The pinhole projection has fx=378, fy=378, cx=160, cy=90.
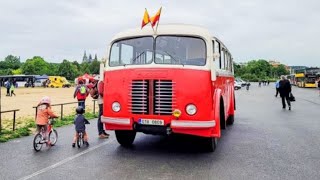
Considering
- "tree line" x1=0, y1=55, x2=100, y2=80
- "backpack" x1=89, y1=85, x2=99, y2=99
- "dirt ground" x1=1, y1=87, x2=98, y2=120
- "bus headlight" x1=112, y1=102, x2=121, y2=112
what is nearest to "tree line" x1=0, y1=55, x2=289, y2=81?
"tree line" x1=0, y1=55, x2=100, y2=80

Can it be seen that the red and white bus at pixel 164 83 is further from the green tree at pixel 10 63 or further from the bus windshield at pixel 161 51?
the green tree at pixel 10 63

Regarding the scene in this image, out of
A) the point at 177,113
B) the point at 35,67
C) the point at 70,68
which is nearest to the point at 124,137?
the point at 177,113

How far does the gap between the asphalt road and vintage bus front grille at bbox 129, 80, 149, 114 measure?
981mm

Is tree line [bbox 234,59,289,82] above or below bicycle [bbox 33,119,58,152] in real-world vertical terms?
above

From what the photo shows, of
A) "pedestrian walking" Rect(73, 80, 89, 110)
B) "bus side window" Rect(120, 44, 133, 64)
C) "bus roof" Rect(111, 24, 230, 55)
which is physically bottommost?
"pedestrian walking" Rect(73, 80, 89, 110)

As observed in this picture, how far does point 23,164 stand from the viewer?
279 inches

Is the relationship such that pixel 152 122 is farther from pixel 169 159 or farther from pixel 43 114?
pixel 43 114

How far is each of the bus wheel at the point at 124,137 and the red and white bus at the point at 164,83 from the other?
73 cm

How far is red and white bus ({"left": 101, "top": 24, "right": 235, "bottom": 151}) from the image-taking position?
7.46 m

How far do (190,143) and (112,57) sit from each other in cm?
289

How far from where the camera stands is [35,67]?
132 meters

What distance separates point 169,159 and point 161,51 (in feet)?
7.41

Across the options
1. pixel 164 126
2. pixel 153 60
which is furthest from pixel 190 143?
pixel 153 60

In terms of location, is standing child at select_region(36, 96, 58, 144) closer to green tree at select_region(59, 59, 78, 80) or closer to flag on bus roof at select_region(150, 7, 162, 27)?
flag on bus roof at select_region(150, 7, 162, 27)
